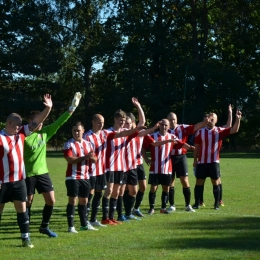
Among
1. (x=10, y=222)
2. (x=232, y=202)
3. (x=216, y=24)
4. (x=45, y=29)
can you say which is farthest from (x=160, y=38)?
(x=10, y=222)

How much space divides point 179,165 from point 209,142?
85 centimetres

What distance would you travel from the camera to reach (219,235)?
10.7 meters

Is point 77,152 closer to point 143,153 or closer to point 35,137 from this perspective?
point 35,137

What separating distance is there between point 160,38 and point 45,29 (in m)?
8.72

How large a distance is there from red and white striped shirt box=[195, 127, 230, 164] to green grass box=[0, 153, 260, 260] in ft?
3.48

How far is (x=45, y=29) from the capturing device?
5306 cm

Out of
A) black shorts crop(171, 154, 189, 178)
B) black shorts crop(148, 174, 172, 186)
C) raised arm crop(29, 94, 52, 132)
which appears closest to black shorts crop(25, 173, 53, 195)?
raised arm crop(29, 94, 52, 132)

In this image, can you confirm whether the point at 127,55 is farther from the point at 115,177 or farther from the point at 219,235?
the point at 219,235

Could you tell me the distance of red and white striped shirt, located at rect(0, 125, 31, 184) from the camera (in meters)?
9.46

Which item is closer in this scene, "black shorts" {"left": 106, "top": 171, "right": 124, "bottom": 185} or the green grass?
the green grass

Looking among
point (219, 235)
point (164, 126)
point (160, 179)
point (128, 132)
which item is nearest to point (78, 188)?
point (128, 132)

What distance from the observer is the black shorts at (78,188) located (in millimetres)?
11000

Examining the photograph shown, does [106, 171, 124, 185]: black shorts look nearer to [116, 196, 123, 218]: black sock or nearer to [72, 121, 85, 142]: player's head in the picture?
[116, 196, 123, 218]: black sock

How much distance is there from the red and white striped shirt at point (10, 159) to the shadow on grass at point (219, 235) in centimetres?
224
